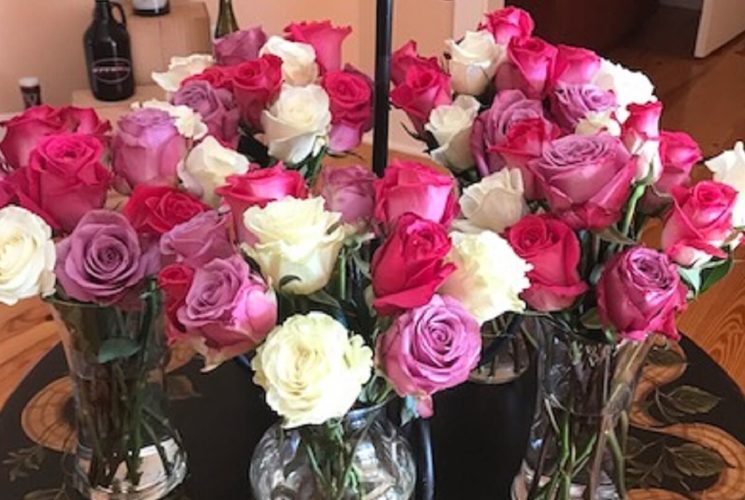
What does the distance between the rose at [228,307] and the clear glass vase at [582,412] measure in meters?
0.26

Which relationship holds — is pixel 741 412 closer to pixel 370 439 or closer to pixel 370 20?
pixel 370 439

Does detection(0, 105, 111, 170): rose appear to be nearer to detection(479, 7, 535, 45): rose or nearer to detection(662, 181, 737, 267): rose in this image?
detection(479, 7, 535, 45): rose

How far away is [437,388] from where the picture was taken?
75 cm

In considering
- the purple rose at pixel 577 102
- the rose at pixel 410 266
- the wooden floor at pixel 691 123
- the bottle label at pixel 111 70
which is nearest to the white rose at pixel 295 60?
the purple rose at pixel 577 102

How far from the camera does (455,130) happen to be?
3.26 ft

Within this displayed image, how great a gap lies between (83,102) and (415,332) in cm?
206

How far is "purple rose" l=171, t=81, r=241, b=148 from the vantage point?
1010 mm

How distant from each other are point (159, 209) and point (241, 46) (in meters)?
0.35

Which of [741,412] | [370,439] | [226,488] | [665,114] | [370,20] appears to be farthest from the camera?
[665,114]

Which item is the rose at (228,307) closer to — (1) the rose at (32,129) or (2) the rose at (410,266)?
(2) the rose at (410,266)

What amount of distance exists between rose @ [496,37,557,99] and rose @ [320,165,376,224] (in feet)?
0.67

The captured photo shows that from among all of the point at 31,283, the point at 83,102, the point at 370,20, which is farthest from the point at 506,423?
the point at 370,20

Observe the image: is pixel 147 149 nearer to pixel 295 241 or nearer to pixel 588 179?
pixel 295 241

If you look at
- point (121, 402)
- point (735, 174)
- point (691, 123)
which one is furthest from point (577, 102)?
point (691, 123)
